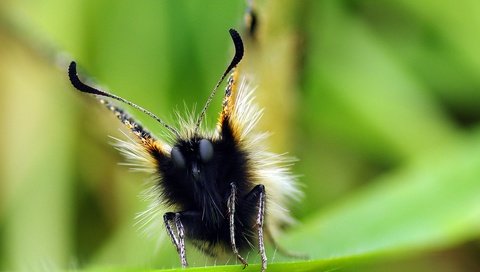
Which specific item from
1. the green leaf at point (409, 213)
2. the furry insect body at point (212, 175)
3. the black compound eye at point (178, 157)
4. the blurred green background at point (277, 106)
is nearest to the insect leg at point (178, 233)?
the furry insect body at point (212, 175)

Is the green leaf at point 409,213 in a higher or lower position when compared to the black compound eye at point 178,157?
higher

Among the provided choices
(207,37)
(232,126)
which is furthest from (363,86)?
(232,126)

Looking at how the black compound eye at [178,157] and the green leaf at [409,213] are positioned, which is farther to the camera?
the green leaf at [409,213]

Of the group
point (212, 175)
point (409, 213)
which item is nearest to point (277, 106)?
point (409, 213)

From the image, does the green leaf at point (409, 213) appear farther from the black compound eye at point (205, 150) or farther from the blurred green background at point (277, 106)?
the black compound eye at point (205, 150)

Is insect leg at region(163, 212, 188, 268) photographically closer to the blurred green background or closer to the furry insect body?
the furry insect body

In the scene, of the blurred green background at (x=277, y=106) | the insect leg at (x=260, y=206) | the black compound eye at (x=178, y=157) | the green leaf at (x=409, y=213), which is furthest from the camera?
the blurred green background at (x=277, y=106)

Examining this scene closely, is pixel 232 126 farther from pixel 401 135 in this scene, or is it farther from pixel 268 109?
pixel 401 135
